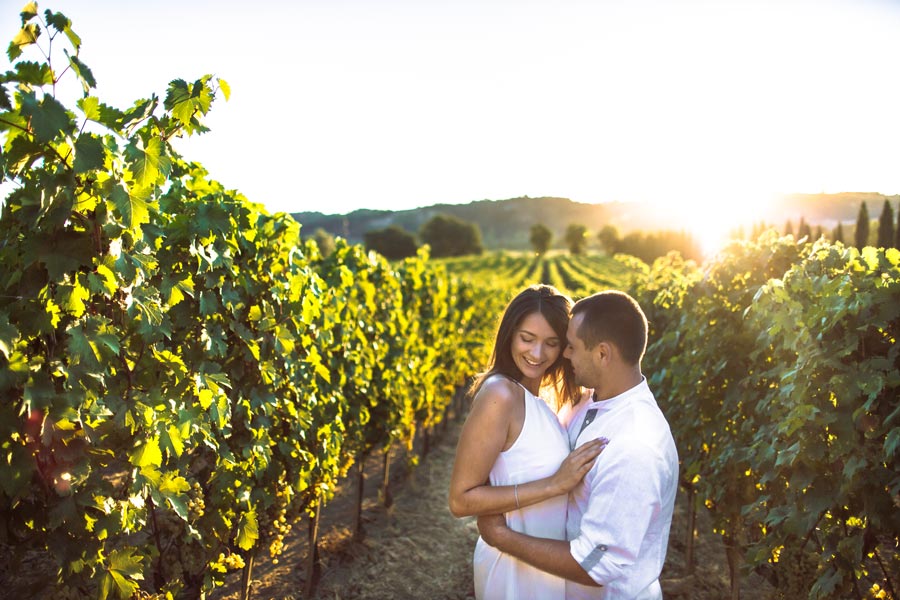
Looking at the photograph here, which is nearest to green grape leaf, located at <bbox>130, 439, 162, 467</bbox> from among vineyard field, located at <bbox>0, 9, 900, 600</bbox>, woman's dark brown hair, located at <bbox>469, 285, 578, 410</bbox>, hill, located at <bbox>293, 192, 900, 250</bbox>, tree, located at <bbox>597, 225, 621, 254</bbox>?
vineyard field, located at <bbox>0, 9, 900, 600</bbox>

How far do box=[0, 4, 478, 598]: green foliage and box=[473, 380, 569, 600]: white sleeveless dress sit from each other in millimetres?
1304

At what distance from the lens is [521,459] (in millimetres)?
2725

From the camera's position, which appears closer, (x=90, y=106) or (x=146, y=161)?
(x=90, y=106)

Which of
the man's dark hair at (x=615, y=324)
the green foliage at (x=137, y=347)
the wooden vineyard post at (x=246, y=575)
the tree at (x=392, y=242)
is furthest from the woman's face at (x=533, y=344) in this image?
the tree at (x=392, y=242)

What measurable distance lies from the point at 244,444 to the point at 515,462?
1983 millimetres

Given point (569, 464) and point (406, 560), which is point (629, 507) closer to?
point (569, 464)

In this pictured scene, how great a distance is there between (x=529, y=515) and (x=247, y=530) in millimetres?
2042

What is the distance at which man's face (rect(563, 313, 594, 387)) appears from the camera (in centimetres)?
264

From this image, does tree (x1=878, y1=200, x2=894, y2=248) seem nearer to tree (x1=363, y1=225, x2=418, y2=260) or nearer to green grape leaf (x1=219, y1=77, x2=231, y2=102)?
green grape leaf (x1=219, y1=77, x2=231, y2=102)

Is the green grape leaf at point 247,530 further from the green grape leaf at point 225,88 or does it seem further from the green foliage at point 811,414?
the green foliage at point 811,414

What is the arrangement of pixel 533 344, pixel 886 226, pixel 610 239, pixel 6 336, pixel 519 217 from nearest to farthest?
pixel 6 336, pixel 533 344, pixel 886 226, pixel 610 239, pixel 519 217

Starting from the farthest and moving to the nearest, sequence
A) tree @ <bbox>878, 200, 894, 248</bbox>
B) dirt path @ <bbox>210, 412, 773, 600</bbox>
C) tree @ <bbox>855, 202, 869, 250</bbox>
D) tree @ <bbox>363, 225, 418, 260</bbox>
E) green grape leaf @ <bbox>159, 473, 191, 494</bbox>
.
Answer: tree @ <bbox>363, 225, 418, 260</bbox>, tree @ <bbox>855, 202, 869, 250</bbox>, tree @ <bbox>878, 200, 894, 248</bbox>, dirt path @ <bbox>210, 412, 773, 600</bbox>, green grape leaf @ <bbox>159, 473, 191, 494</bbox>

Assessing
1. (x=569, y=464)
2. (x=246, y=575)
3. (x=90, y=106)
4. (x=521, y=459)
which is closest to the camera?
(x=90, y=106)

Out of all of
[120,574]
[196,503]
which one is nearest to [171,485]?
[120,574]
